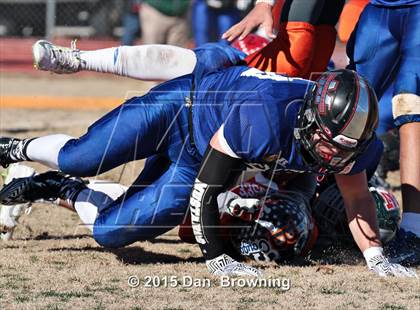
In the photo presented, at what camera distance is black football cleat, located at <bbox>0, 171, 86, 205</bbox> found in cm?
515

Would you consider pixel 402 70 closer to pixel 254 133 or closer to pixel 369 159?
pixel 369 159

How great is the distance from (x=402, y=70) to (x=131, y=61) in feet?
5.15

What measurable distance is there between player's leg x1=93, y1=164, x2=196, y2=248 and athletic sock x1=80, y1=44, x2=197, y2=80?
0.64 meters

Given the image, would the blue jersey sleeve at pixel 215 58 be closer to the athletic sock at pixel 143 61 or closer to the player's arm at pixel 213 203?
the athletic sock at pixel 143 61

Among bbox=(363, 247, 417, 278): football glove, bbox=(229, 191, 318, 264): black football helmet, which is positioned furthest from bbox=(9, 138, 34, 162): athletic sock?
bbox=(363, 247, 417, 278): football glove

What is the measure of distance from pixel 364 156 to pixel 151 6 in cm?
713

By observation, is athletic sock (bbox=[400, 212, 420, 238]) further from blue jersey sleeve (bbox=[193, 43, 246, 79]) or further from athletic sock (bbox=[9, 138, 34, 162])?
athletic sock (bbox=[9, 138, 34, 162])

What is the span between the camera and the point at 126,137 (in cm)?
489

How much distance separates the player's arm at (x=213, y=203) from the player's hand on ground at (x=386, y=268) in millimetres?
599

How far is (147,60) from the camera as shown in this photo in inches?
213

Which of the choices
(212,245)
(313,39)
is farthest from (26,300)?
(313,39)

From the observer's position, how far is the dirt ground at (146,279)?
4.09 m

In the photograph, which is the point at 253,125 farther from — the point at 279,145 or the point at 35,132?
the point at 35,132

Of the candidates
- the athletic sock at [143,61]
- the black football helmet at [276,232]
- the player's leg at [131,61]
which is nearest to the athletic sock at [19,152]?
the player's leg at [131,61]
